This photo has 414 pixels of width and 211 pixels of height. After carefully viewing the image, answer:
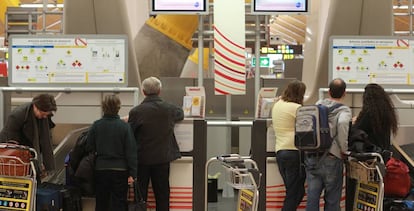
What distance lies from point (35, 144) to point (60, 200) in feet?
1.84

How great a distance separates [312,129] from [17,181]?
99.8 inches

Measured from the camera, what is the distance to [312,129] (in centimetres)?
491

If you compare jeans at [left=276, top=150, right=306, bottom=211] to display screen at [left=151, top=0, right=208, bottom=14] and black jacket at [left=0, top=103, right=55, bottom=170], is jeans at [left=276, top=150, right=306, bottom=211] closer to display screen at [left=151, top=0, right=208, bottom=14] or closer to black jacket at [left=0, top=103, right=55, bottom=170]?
display screen at [left=151, top=0, right=208, bottom=14]

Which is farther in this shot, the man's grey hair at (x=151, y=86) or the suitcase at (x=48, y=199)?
the man's grey hair at (x=151, y=86)

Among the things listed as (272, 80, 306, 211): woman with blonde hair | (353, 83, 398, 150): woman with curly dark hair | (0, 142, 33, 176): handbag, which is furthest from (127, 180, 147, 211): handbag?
(353, 83, 398, 150): woman with curly dark hair

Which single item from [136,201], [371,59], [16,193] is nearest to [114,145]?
[136,201]

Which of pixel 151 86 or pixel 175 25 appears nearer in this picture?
pixel 151 86

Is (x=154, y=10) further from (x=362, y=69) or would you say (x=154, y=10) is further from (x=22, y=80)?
(x=362, y=69)

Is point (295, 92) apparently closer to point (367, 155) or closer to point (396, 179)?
point (367, 155)

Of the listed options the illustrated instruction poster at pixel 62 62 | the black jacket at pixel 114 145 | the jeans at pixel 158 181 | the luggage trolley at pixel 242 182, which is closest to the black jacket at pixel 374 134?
the luggage trolley at pixel 242 182

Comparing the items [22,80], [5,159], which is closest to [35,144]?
[5,159]

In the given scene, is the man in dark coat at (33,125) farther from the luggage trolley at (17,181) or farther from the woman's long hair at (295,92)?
the woman's long hair at (295,92)

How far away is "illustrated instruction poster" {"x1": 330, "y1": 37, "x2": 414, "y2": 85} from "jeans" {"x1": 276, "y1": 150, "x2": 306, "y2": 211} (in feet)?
3.81

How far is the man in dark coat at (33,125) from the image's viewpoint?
16.7 ft
